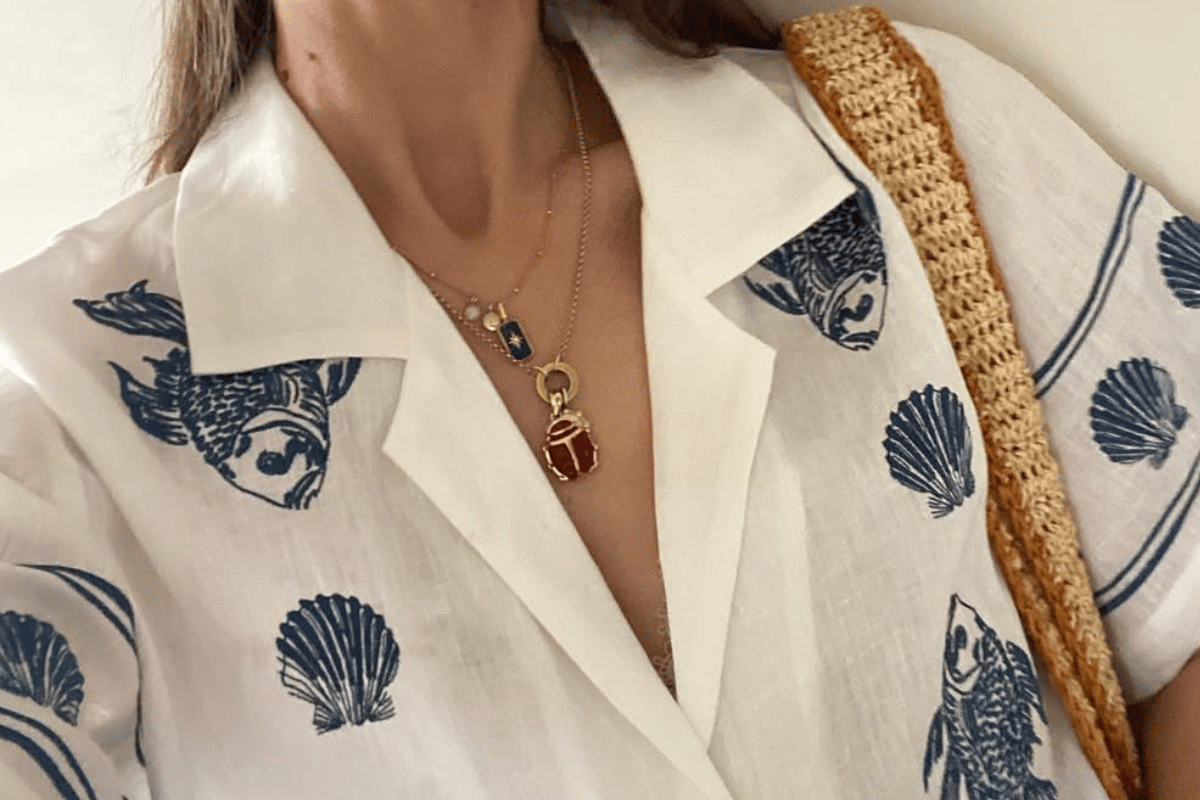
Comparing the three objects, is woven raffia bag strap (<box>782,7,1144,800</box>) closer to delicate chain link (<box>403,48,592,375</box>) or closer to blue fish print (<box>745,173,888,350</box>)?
blue fish print (<box>745,173,888,350</box>)

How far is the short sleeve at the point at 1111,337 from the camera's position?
2.67 feet

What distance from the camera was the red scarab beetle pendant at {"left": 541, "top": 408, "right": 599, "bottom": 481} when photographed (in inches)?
30.3

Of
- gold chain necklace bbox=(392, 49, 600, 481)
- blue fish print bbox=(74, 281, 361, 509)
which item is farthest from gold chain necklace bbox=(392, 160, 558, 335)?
blue fish print bbox=(74, 281, 361, 509)

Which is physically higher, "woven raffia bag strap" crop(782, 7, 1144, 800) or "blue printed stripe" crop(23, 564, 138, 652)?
"woven raffia bag strap" crop(782, 7, 1144, 800)

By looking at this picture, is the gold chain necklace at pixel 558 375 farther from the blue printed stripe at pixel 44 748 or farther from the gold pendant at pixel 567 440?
the blue printed stripe at pixel 44 748

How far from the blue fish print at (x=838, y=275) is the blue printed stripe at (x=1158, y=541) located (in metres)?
0.22

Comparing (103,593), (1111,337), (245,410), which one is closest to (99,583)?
(103,593)

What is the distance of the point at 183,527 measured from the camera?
2.31 ft

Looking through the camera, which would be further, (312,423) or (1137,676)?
(1137,676)

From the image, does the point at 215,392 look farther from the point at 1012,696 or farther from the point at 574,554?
the point at 1012,696

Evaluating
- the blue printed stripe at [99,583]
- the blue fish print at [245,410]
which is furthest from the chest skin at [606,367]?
the blue printed stripe at [99,583]

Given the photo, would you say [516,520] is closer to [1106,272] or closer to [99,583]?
[99,583]

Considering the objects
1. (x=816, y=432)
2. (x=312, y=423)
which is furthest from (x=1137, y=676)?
(x=312, y=423)

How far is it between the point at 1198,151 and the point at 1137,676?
1.14 ft
